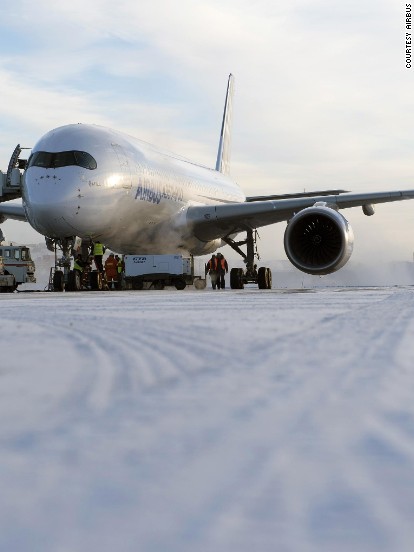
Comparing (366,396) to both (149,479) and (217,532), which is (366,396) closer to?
(149,479)

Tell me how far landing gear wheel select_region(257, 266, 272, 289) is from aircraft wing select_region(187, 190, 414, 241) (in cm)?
121

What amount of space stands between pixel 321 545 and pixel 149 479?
418 mm

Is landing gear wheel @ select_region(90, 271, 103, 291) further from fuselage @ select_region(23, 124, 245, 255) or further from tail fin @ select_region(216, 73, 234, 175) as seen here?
tail fin @ select_region(216, 73, 234, 175)

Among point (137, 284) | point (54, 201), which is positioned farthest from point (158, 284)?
point (54, 201)

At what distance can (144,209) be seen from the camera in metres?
17.3

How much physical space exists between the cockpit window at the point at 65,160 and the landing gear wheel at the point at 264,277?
5.05 m

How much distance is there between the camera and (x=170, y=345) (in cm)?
404

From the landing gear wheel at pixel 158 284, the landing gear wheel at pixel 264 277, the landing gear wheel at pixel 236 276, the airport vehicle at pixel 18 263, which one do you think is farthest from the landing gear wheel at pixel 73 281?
the airport vehicle at pixel 18 263

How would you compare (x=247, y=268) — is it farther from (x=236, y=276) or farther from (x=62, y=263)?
(x=62, y=263)

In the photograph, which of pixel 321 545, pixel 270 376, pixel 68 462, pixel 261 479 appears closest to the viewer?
pixel 321 545

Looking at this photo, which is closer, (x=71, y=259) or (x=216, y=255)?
(x=71, y=259)

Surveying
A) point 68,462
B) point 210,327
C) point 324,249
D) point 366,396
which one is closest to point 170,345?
point 210,327

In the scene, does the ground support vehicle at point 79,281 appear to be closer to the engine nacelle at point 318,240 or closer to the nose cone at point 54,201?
the nose cone at point 54,201

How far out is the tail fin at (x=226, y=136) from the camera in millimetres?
29578
